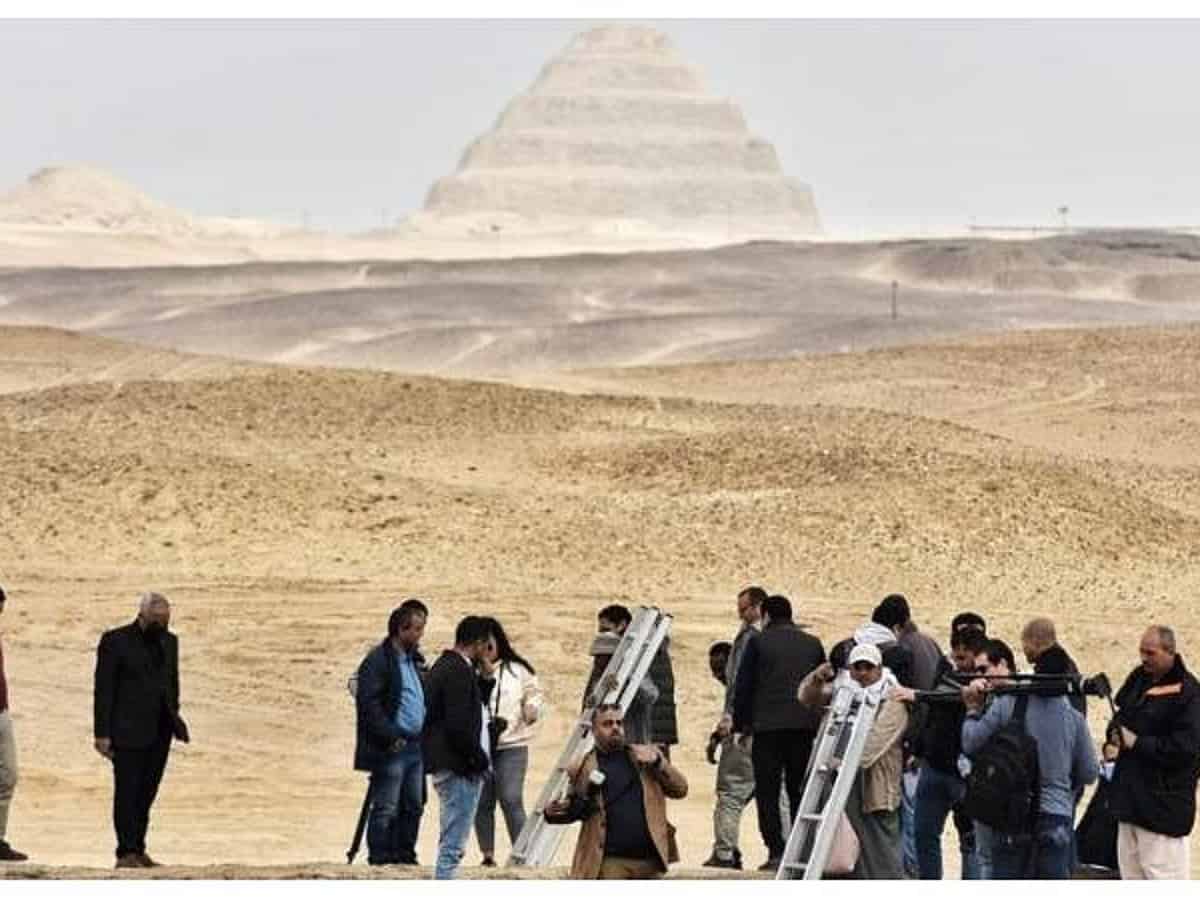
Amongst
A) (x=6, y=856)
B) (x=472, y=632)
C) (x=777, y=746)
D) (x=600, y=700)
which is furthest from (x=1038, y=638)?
(x=6, y=856)

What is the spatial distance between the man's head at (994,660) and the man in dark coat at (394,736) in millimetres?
2481

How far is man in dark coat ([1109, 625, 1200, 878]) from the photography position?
12.1 metres

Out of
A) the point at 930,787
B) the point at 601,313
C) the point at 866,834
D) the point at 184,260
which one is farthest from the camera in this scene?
the point at 184,260

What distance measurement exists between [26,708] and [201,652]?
2.60 m

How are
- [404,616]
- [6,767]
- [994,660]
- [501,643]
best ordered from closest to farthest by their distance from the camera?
[994,660]
[404,616]
[501,643]
[6,767]

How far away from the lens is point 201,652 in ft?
84.1

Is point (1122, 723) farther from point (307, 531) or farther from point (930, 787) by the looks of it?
point (307, 531)

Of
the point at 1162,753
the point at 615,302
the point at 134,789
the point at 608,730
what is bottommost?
the point at 134,789

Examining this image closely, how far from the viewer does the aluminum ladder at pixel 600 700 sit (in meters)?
13.7

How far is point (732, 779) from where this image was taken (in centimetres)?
1594

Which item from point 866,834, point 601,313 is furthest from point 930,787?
point 601,313

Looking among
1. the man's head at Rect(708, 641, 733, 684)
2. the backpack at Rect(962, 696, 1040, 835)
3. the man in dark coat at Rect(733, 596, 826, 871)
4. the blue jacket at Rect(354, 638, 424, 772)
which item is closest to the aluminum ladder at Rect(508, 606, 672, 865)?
the man in dark coat at Rect(733, 596, 826, 871)

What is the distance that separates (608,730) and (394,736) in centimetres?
255

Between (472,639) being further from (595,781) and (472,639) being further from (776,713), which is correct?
(595,781)
